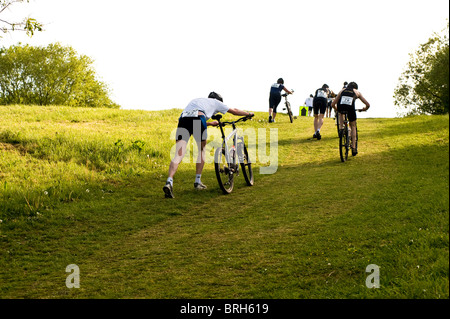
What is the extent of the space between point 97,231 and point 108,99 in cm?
5679

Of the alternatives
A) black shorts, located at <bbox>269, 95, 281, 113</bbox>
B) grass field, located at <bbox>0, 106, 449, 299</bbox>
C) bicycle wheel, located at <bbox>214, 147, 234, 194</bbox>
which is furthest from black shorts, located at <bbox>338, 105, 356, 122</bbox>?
black shorts, located at <bbox>269, 95, 281, 113</bbox>

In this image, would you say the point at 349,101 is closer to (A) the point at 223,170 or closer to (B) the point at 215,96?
(B) the point at 215,96

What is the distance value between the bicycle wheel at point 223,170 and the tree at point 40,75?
46053 millimetres

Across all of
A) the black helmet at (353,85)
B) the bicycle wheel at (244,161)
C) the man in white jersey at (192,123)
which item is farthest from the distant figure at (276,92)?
the man in white jersey at (192,123)

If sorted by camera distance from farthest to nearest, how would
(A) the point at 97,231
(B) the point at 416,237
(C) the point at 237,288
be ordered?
(A) the point at 97,231 → (B) the point at 416,237 → (C) the point at 237,288

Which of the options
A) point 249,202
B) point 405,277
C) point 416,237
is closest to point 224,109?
point 249,202

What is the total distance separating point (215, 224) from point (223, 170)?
86.8 inches

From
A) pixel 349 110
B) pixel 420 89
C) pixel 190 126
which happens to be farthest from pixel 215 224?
pixel 420 89

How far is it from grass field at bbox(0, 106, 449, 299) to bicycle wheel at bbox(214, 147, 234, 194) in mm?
272

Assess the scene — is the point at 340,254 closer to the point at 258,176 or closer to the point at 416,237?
the point at 416,237

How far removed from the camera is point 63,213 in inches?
383

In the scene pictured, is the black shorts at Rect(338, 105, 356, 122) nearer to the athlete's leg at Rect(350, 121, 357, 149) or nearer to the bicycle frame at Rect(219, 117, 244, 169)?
the athlete's leg at Rect(350, 121, 357, 149)

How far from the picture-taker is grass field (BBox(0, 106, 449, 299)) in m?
5.52

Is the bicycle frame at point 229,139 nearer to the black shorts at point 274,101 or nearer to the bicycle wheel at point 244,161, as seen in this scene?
the bicycle wheel at point 244,161
